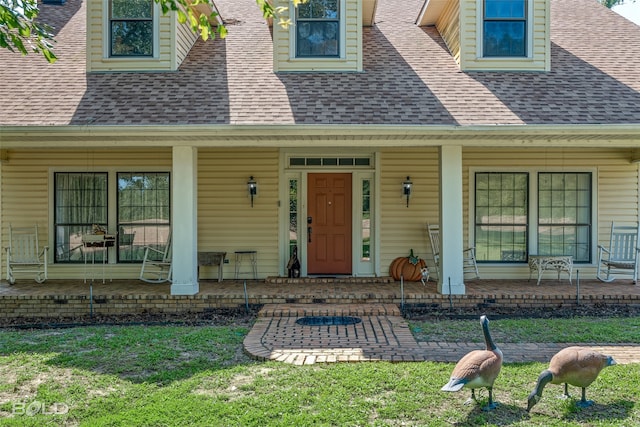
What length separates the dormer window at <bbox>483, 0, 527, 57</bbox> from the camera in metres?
8.48

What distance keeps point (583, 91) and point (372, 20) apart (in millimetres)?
4111

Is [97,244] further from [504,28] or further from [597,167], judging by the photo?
[597,167]

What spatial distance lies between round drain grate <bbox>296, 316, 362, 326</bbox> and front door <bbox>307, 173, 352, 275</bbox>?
8.34 ft

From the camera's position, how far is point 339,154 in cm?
912

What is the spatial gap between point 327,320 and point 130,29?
580 centimetres

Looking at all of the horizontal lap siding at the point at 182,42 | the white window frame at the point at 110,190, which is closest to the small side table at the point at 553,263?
the white window frame at the point at 110,190

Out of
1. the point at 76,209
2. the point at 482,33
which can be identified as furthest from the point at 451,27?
the point at 76,209

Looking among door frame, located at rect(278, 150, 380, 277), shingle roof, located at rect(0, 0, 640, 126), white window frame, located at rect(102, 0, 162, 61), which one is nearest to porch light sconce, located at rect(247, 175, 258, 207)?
door frame, located at rect(278, 150, 380, 277)

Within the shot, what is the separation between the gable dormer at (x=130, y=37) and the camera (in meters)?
8.34

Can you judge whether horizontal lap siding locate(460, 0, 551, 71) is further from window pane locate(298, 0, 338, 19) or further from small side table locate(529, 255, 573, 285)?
small side table locate(529, 255, 573, 285)

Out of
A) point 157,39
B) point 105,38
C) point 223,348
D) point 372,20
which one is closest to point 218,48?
point 157,39

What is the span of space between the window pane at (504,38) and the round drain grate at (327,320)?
5.07m

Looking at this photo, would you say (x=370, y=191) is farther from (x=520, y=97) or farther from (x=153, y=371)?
(x=153, y=371)

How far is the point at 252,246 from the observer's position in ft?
29.9
